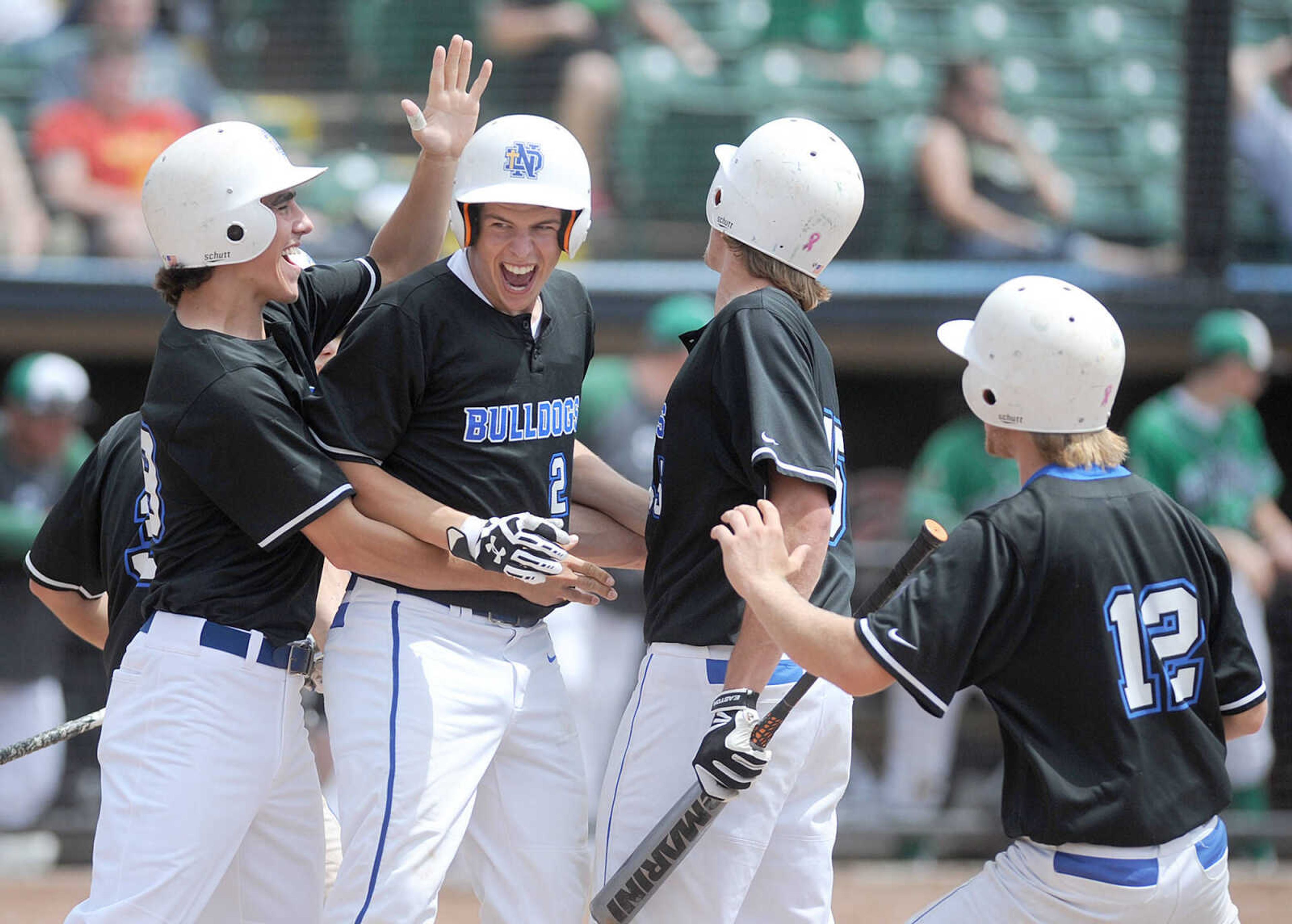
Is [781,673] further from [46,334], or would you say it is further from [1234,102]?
[1234,102]

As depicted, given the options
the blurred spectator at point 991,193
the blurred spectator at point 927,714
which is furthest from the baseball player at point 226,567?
the blurred spectator at point 991,193

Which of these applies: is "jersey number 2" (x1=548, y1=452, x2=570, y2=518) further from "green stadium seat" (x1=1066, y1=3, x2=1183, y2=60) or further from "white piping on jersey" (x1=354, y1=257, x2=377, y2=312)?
"green stadium seat" (x1=1066, y1=3, x2=1183, y2=60)

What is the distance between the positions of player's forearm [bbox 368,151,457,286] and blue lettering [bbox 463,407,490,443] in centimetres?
61

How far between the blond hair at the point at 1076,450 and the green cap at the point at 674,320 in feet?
11.9

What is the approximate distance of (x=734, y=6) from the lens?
9.27m

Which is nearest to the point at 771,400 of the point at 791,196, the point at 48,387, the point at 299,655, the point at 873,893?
the point at 791,196

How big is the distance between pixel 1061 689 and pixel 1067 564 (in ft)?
0.73

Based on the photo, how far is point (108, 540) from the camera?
3621 millimetres

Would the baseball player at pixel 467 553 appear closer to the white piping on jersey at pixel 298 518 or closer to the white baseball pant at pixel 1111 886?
the white piping on jersey at pixel 298 518

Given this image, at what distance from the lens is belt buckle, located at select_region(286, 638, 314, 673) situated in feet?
10.6

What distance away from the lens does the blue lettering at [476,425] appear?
3213 millimetres

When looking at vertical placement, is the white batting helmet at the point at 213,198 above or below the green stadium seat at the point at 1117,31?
above

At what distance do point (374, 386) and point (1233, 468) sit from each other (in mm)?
4671

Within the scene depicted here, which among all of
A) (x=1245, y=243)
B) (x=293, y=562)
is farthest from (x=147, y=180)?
(x=1245, y=243)
